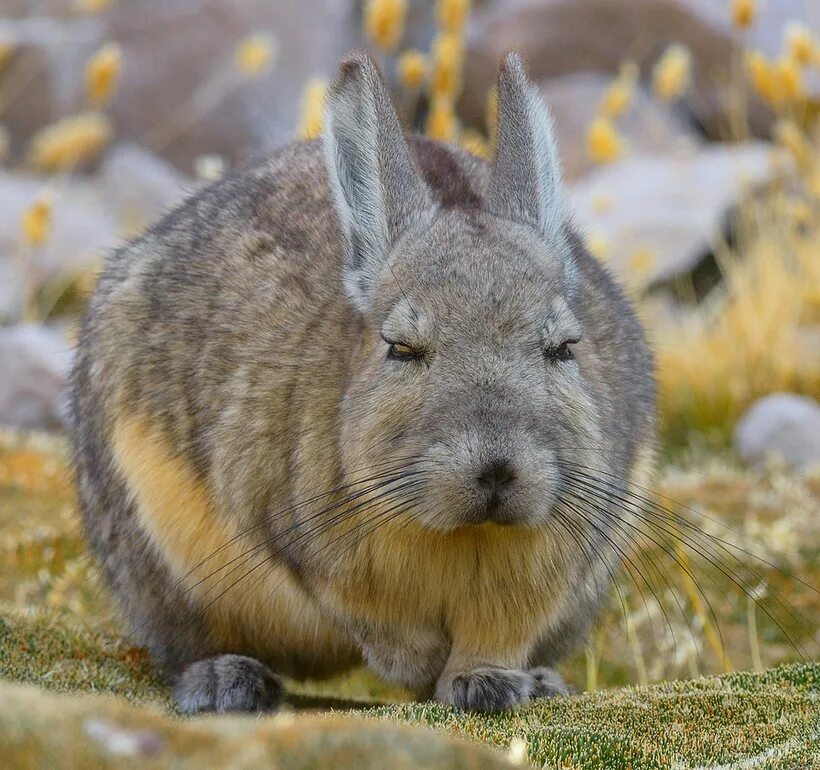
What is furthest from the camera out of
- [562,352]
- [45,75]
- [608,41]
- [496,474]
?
[608,41]

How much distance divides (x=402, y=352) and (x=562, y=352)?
61 cm

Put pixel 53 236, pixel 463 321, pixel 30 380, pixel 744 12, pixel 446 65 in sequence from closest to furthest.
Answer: pixel 463 321 → pixel 744 12 → pixel 446 65 → pixel 30 380 → pixel 53 236

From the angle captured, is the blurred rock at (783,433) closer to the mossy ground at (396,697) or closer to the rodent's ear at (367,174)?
the mossy ground at (396,697)

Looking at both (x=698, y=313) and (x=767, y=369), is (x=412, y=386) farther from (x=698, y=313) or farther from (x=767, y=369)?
(x=698, y=313)

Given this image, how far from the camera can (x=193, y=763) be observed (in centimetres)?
240

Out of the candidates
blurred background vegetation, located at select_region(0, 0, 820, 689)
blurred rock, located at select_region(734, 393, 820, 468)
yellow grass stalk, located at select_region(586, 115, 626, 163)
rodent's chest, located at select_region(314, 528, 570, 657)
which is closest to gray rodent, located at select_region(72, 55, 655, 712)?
rodent's chest, located at select_region(314, 528, 570, 657)

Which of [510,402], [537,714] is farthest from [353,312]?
[537,714]

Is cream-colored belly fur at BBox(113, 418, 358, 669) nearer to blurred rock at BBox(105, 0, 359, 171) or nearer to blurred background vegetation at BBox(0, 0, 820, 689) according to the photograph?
blurred background vegetation at BBox(0, 0, 820, 689)

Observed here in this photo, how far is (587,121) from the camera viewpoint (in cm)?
2064

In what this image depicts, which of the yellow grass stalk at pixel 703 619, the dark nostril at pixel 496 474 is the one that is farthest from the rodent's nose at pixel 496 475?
the yellow grass stalk at pixel 703 619

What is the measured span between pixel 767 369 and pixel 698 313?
4.93 feet

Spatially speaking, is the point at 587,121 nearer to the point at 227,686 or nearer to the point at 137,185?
the point at 137,185

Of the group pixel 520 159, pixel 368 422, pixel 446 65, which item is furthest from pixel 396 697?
pixel 446 65

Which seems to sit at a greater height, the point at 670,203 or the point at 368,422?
the point at 368,422
